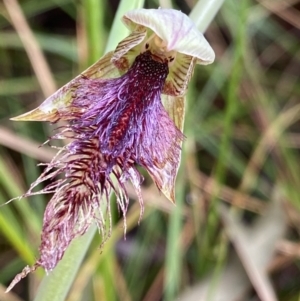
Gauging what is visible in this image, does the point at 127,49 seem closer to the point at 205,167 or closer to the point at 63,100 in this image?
the point at 63,100

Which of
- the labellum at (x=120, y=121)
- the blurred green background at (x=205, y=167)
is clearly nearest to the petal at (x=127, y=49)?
the labellum at (x=120, y=121)

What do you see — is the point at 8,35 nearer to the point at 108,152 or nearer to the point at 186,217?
the point at 186,217

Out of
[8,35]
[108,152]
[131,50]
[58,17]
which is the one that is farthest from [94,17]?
[58,17]

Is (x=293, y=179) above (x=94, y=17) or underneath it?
underneath

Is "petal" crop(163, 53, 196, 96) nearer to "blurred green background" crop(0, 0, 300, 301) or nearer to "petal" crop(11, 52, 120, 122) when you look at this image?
"petal" crop(11, 52, 120, 122)

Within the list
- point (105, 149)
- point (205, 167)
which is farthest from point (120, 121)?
point (205, 167)
